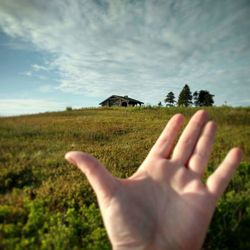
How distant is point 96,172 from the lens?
2414mm

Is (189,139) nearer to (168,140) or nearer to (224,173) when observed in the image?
(168,140)

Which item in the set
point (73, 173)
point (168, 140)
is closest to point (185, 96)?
point (168, 140)

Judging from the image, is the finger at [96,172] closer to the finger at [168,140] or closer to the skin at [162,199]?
the skin at [162,199]

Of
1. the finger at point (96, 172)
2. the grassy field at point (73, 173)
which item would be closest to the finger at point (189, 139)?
the finger at point (96, 172)

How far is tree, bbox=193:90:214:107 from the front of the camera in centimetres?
452

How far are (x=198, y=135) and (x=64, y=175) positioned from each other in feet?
6.91

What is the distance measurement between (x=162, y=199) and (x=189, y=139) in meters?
0.69

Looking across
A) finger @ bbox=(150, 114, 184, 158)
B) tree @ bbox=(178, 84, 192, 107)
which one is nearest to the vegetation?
tree @ bbox=(178, 84, 192, 107)

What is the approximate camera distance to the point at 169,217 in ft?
8.38

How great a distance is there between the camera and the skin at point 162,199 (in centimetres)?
245

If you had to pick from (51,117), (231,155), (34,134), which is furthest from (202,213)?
(51,117)

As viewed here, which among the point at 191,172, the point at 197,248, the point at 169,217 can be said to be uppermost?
the point at 191,172

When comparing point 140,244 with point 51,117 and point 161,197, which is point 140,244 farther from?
point 51,117

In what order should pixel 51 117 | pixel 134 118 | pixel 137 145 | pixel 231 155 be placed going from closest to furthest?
pixel 231 155 → pixel 51 117 → pixel 137 145 → pixel 134 118
